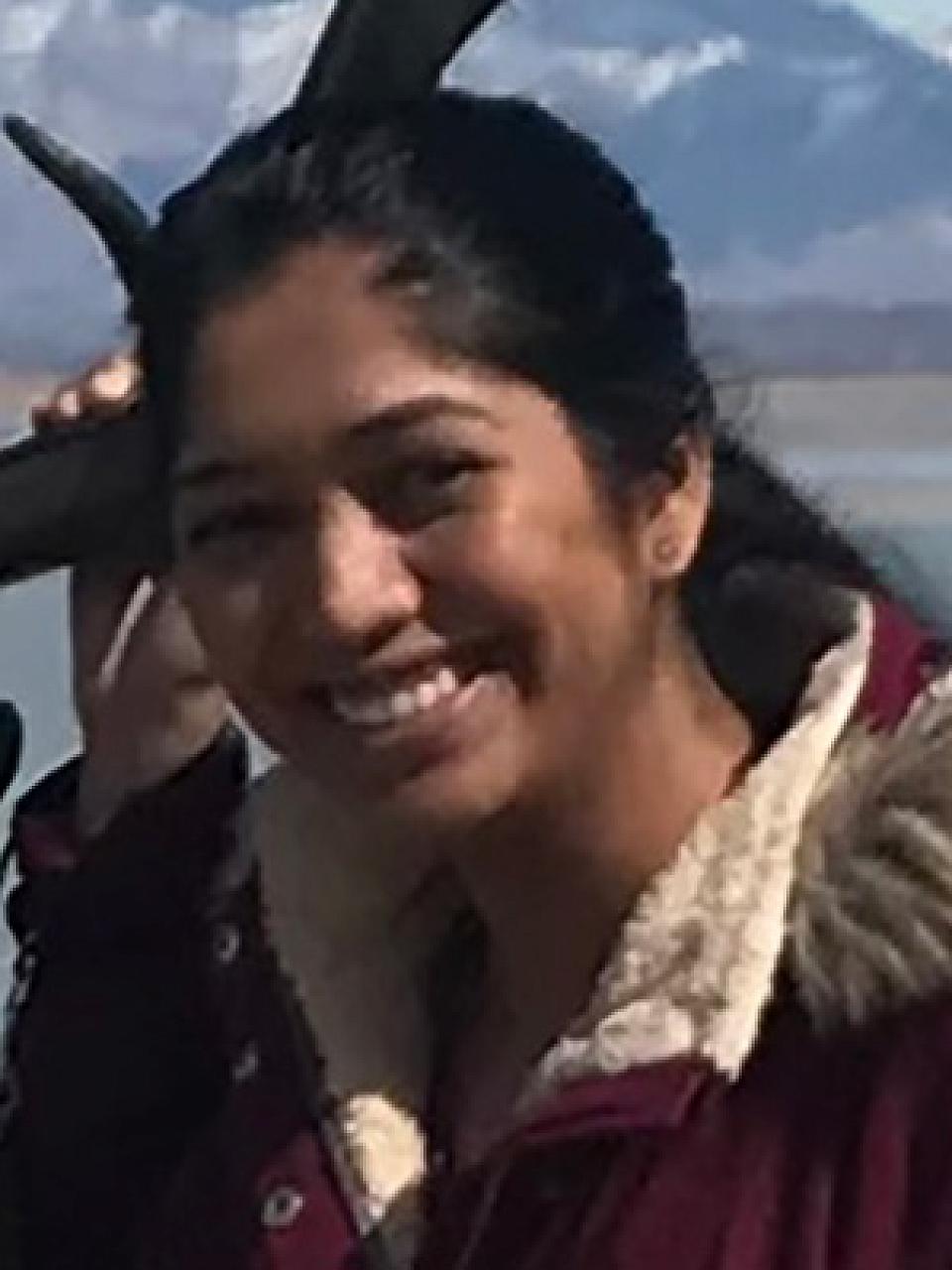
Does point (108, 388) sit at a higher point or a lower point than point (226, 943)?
higher

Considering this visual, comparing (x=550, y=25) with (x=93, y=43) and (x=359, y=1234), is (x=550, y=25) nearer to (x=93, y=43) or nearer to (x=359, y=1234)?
(x=93, y=43)

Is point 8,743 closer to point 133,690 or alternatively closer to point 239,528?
point 133,690

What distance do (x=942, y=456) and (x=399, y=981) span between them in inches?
28.1

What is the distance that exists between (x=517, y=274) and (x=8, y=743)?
477 millimetres

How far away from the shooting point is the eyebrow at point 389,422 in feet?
5.01

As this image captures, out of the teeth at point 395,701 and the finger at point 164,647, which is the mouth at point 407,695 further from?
the finger at point 164,647

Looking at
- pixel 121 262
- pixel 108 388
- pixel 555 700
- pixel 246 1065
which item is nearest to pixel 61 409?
pixel 108 388

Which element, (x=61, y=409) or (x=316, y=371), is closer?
(x=316, y=371)

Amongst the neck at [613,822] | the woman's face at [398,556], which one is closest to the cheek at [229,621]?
the woman's face at [398,556]

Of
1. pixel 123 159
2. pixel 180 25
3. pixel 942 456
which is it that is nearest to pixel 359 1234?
pixel 123 159

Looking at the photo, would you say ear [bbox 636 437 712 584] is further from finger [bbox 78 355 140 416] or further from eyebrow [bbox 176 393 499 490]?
finger [bbox 78 355 140 416]

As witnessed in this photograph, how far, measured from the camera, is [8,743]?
1.98 metres

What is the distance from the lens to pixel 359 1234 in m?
1.68

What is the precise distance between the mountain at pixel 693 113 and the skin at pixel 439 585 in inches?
13.3
